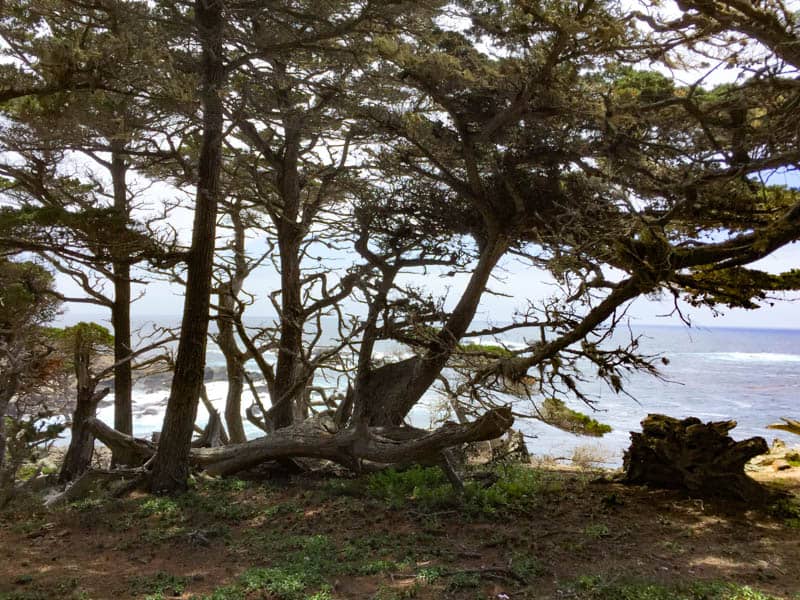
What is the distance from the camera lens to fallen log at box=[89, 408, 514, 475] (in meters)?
6.77

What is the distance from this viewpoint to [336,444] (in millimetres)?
7883

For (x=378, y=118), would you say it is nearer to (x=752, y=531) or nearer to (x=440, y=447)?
Answer: (x=440, y=447)

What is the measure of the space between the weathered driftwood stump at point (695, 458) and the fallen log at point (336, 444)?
185 centimetres

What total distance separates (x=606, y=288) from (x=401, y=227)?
3.00 meters

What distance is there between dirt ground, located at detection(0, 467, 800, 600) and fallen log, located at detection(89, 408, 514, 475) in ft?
1.85

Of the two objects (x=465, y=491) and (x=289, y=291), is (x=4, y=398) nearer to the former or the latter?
(x=289, y=291)

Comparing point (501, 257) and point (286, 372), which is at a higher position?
point (501, 257)

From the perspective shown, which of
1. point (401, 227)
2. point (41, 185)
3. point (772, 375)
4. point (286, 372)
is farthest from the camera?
point (772, 375)

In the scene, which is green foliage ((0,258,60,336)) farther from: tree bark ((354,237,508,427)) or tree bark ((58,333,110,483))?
tree bark ((354,237,508,427))

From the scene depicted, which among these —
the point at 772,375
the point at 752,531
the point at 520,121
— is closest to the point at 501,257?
the point at 520,121

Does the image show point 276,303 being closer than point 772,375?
Yes

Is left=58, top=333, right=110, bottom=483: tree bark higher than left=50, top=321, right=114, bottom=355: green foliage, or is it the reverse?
left=50, top=321, right=114, bottom=355: green foliage

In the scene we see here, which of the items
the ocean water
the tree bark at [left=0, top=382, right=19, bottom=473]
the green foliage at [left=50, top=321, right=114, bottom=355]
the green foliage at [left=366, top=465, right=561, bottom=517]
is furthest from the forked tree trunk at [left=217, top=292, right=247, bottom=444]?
the green foliage at [left=366, top=465, right=561, bottom=517]

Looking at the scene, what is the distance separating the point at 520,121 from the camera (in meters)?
7.16
